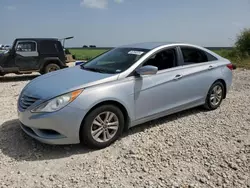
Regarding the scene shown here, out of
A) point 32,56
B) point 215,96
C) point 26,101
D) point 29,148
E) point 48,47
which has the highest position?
point 48,47

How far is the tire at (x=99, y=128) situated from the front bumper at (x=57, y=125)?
96mm

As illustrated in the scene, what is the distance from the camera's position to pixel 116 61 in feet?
13.6

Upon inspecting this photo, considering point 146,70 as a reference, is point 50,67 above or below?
below

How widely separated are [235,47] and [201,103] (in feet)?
50.0

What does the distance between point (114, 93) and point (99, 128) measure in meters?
0.54

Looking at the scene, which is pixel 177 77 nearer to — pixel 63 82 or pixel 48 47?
pixel 63 82

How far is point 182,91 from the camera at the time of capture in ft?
14.1

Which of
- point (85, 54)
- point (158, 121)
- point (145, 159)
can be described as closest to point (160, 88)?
point (158, 121)

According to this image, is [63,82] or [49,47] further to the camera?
[49,47]

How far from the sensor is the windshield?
3.86m

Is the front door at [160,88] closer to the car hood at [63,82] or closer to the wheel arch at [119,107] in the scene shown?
the wheel arch at [119,107]

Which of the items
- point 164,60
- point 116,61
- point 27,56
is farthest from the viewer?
point 27,56

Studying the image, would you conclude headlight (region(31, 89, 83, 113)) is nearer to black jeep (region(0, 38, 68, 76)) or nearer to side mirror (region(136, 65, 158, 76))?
side mirror (region(136, 65, 158, 76))

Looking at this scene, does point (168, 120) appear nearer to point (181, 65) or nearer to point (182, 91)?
point (182, 91)
